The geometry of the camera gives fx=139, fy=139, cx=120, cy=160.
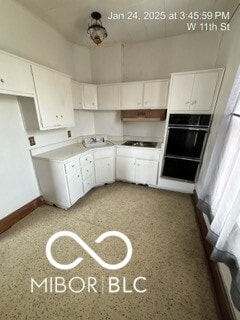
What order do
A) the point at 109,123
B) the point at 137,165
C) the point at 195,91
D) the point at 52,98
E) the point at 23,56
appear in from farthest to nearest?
the point at 109,123 → the point at 137,165 → the point at 195,91 → the point at 52,98 → the point at 23,56

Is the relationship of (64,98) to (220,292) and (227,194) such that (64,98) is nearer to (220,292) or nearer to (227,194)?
(227,194)

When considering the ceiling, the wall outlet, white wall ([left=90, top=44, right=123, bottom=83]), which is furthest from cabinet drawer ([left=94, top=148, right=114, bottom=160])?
the ceiling

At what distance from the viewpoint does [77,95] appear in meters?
2.62

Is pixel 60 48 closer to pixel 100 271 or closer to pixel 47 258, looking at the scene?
pixel 47 258

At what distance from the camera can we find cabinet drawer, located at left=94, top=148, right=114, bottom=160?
2.69 metres

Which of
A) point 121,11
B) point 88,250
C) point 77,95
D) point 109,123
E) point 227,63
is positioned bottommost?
point 88,250

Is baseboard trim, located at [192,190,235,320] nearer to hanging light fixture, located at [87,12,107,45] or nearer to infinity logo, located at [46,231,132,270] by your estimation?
infinity logo, located at [46,231,132,270]

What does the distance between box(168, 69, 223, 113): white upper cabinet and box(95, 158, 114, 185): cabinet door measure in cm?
151

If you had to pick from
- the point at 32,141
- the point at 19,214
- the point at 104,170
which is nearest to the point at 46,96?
the point at 32,141

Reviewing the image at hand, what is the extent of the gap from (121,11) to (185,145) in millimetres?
2127

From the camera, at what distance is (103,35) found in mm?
2043

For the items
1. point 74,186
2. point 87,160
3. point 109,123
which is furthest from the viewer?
point 109,123

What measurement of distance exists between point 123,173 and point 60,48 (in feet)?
8.36

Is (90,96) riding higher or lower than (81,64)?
lower
